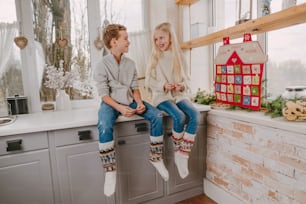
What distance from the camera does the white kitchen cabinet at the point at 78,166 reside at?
1.60m

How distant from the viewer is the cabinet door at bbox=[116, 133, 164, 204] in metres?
1.79

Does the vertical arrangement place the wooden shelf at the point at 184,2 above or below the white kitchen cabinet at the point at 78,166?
above

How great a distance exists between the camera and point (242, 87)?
182 centimetres

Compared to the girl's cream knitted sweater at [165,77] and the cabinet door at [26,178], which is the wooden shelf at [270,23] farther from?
the cabinet door at [26,178]

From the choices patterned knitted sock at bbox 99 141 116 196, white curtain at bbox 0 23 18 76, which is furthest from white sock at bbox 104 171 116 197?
white curtain at bbox 0 23 18 76

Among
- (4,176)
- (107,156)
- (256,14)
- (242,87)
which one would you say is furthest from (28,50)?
(256,14)

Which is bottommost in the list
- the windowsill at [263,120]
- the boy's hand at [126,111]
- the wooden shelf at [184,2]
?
the windowsill at [263,120]

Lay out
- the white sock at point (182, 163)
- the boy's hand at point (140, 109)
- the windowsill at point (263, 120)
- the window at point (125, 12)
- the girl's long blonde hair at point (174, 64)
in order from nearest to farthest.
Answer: the windowsill at point (263, 120)
the boy's hand at point (140, 109)
the white sock at point (182, 163)
the girl's long blonde hair at point (174, 64)
the window at point (125, 12)

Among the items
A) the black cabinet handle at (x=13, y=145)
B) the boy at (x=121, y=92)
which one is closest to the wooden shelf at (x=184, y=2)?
the boy at (x=121, y=92)

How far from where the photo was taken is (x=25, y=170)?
1518 mm

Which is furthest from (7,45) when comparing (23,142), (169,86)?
(169,86)

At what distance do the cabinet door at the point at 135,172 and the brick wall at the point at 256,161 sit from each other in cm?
57

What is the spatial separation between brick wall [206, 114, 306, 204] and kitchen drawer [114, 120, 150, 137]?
2.04ft

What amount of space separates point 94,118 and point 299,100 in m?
1.37
